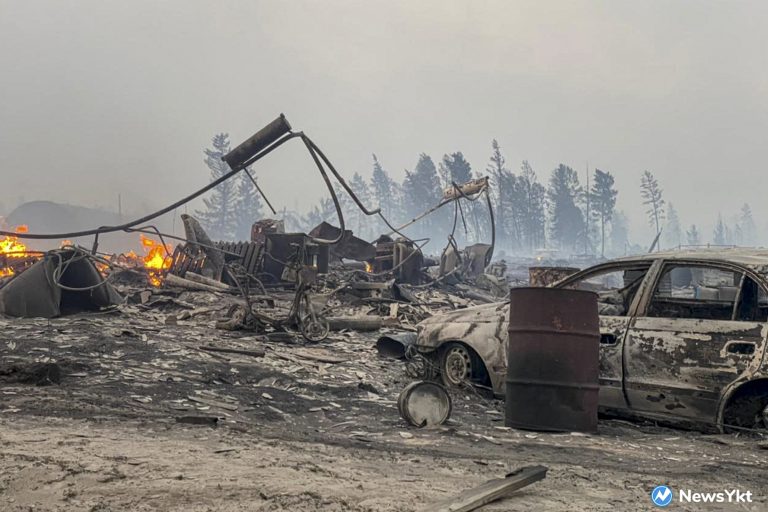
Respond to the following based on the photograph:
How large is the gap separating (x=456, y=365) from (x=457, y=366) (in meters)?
0.02

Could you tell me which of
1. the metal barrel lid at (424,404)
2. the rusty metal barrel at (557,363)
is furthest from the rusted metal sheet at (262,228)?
the rusty metal barrel at (557,363)

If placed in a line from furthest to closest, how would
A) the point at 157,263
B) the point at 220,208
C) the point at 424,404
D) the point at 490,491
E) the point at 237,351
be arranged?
1. the point at 220,208
2. the point at 157,263
3. the point at 237,351
4. the point at 424,404
5. the point at 490,491

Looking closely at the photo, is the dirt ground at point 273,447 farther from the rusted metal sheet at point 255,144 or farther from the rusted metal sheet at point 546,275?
the rusted metal sheet at point 546,275

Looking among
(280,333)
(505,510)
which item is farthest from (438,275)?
(505,510)

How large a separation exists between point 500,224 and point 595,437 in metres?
89.6

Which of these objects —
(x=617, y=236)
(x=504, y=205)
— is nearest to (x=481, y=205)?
(x=504, y=205)

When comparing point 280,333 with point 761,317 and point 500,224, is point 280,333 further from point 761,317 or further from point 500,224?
point 500,224

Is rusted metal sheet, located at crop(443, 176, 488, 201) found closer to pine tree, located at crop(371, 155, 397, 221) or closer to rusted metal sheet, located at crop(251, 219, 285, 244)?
rusted metal sheet, located at crop(251, 219, 285, 244)

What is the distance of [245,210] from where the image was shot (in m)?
87.0

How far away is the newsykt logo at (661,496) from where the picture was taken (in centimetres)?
330

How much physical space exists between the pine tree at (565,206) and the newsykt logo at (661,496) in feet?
333

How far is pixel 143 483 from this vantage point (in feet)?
10.4

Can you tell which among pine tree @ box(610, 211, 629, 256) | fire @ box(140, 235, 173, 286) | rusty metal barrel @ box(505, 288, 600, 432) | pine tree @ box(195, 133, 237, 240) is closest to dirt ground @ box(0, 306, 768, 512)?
rusty metal barrel @ box(505, 288, 600, 432)

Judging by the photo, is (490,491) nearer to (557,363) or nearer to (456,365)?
(557,363)
